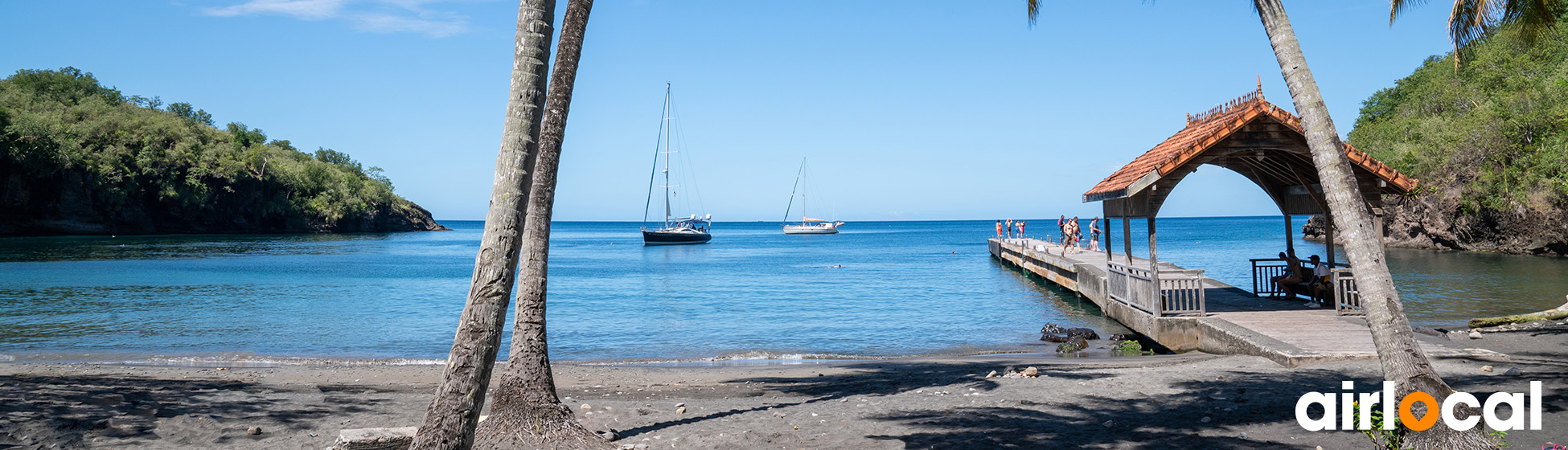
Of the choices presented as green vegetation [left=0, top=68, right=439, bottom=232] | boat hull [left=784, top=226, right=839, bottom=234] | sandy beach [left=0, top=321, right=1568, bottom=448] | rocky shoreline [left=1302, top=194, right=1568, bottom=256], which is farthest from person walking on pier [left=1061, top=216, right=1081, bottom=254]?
boat hull [left=784, top=226, right=839, bottom=234]

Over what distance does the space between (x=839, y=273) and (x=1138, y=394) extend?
103 ft

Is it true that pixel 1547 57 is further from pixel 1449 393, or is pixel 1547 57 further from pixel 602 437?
pixel 602 437

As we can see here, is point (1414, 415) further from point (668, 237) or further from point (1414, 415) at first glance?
point (668, 237)

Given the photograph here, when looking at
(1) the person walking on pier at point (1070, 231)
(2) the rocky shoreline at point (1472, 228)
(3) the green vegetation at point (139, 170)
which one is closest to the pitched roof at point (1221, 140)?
(1) the person walking on pier at point (1070, 231)

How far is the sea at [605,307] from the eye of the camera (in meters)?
15.2

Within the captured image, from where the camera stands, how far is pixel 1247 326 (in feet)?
38.0

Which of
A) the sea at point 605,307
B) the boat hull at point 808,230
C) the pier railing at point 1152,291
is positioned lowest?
the sea at point 605,307

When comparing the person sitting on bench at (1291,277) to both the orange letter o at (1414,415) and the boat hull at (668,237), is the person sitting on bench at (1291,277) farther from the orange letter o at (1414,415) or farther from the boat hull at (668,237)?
the boat hull at (668,237)

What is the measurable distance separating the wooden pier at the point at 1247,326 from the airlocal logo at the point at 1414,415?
1.92 meters

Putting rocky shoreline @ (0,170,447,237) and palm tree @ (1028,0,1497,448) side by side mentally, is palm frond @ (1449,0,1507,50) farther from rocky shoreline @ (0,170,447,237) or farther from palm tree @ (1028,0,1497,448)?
rocky shoreline @ (0,170,447,237)

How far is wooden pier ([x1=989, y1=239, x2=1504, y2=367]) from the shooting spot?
9336 mm

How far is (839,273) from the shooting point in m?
39.4

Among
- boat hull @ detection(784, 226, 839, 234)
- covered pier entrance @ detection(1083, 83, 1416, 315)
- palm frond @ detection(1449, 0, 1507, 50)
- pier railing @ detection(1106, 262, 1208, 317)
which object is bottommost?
pier railing @ detection(1106, 262, 1208, 317)

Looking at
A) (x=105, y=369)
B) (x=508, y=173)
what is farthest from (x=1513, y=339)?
(x=105, y=369)
